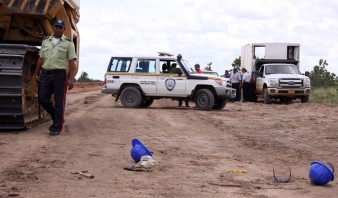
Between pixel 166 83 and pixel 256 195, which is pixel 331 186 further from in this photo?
pixel 166 83

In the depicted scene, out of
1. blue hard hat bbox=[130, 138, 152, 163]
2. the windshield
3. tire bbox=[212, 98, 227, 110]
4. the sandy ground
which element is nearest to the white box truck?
the windshield

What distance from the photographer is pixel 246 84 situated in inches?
1217

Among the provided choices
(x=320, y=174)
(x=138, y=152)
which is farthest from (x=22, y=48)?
(x=320, y=174)

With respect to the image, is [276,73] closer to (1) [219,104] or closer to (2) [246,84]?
(2) [246,84]

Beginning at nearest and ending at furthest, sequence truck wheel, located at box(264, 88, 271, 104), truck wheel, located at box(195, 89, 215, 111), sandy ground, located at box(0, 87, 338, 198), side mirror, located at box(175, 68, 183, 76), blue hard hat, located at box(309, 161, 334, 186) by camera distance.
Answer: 1. sandy ground, located at box(0, 87, 338, 198)
2. blue hard hat, located at box(309, 161, 334, 186)
3. truck wheel, located at box(195, 89, 215, 111)
4. side mirror, located at box(175, 68, 183, 76)
5. truck wheel, located at box(264, 88, 271, 104)

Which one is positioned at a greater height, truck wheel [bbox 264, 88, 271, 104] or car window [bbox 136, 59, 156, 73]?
car window [bbox 136, 59, 156, 73]

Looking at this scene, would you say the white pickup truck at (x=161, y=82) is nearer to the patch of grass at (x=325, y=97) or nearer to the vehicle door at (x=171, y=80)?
the vehicle door at (x=171, y=80)

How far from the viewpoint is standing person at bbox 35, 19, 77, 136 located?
1115cm

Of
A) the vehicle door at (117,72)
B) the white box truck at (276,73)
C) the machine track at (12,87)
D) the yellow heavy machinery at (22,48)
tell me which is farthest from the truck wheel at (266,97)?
the machine track at (12,87)

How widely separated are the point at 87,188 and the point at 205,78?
1625 centimetres

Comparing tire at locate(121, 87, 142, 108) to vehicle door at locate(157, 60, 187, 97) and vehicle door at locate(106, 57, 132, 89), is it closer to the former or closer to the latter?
vehicle door at locate(106, 57, 132, 89)

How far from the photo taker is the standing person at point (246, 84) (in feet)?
100

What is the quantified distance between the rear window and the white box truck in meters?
7.79

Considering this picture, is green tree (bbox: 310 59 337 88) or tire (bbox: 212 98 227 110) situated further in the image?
green tree (bbox: 310 59 337 88)
